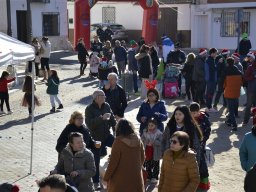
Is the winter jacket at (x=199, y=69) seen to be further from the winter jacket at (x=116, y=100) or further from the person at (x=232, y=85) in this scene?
the winter jacket at (x=116, y=100)

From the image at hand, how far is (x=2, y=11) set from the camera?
31.0m

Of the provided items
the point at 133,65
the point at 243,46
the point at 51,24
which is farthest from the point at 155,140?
the point at 51,24

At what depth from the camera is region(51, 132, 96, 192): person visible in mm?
6746

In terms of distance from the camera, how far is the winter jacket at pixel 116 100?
10758mm

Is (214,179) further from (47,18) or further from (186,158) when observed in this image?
(47,18)

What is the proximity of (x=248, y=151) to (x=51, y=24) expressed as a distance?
28993mm

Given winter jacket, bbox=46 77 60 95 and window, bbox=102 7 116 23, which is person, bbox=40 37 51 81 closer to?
winter jacket, bbox=46 77 60 95

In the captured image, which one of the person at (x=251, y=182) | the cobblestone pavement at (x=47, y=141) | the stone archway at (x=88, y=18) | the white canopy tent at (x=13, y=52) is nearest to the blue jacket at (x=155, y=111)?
the cobblestone pavement at (x=47, y=141)

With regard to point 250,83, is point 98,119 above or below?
below

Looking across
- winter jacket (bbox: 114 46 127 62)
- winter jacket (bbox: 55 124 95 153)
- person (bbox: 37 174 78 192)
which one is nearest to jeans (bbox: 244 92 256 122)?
winter jacket (bbox: 55 124 95 153)

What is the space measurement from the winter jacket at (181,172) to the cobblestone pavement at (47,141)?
8.29ft

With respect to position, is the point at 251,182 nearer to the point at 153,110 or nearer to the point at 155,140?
the point at 155,140

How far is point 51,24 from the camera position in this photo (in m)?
34.9

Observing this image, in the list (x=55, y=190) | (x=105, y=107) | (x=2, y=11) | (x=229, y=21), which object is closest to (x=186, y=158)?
(x=55, y=190)
